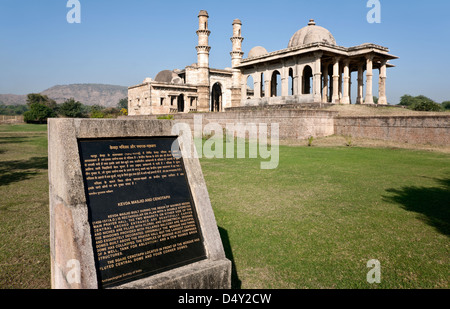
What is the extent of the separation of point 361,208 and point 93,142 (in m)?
5.02

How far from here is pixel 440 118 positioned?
14125 millimetres

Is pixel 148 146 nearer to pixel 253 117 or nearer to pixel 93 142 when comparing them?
pixel 93 142

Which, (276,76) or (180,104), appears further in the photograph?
(180,104)

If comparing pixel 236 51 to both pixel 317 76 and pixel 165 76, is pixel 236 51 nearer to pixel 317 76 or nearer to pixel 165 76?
pixel 165 76

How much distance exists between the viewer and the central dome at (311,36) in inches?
1001

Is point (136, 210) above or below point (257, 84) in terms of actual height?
below

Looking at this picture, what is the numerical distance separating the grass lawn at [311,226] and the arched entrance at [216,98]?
119 ft

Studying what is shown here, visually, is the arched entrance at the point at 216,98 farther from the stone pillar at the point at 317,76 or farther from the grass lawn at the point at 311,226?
the grass lawn at the point at 311,226

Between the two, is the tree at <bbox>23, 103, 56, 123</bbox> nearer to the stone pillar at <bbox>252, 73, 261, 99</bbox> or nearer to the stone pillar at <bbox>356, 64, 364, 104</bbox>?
the stone pillar at <bbox>252, 73, 261, 99</bbox>

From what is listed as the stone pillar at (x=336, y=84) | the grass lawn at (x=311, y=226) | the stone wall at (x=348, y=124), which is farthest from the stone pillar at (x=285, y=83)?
the grass lawn at (x=311, y=226)

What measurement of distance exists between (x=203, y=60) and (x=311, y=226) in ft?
118

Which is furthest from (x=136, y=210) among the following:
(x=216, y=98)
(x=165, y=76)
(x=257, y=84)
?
(x=165, y=76)

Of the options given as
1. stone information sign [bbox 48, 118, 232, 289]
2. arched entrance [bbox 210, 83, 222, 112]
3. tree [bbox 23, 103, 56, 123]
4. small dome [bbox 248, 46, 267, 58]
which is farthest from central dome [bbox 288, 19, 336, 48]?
tree [bbox 23, 103, 56, 123]

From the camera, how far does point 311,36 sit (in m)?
25.6
